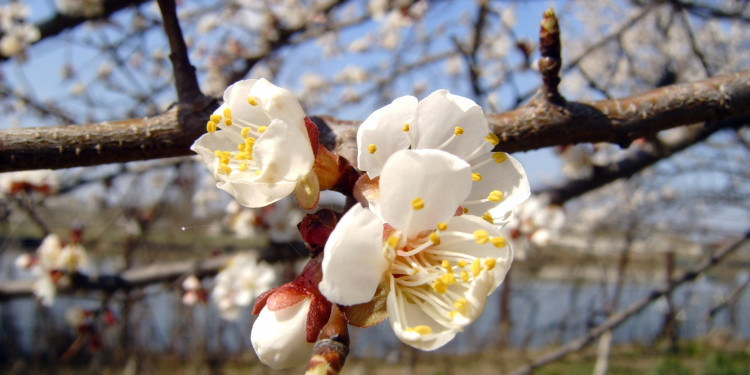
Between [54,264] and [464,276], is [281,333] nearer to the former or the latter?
[464,276]

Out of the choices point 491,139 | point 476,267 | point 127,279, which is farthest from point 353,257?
point 127,279

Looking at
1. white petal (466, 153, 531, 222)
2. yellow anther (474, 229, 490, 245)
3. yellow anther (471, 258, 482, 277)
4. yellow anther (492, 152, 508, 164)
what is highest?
yellow anther (492, 152, 508, 164)

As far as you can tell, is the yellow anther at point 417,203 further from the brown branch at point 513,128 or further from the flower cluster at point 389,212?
the brown branch at point 513,128

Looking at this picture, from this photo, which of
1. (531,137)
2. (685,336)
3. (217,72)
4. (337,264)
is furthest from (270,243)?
(685,336)

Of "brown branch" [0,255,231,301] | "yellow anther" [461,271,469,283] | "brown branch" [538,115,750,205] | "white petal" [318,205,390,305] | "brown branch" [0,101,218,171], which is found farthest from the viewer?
"brown branch" [0,255,231,301]

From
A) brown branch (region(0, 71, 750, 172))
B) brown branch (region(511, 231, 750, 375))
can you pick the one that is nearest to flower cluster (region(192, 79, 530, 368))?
brown branch (region(0, 71, 750, 172))

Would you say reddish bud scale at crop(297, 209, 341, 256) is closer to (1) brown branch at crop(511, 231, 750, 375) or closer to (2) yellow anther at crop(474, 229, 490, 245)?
(2) yellow anther at crop(474, 229, 490, 245)
